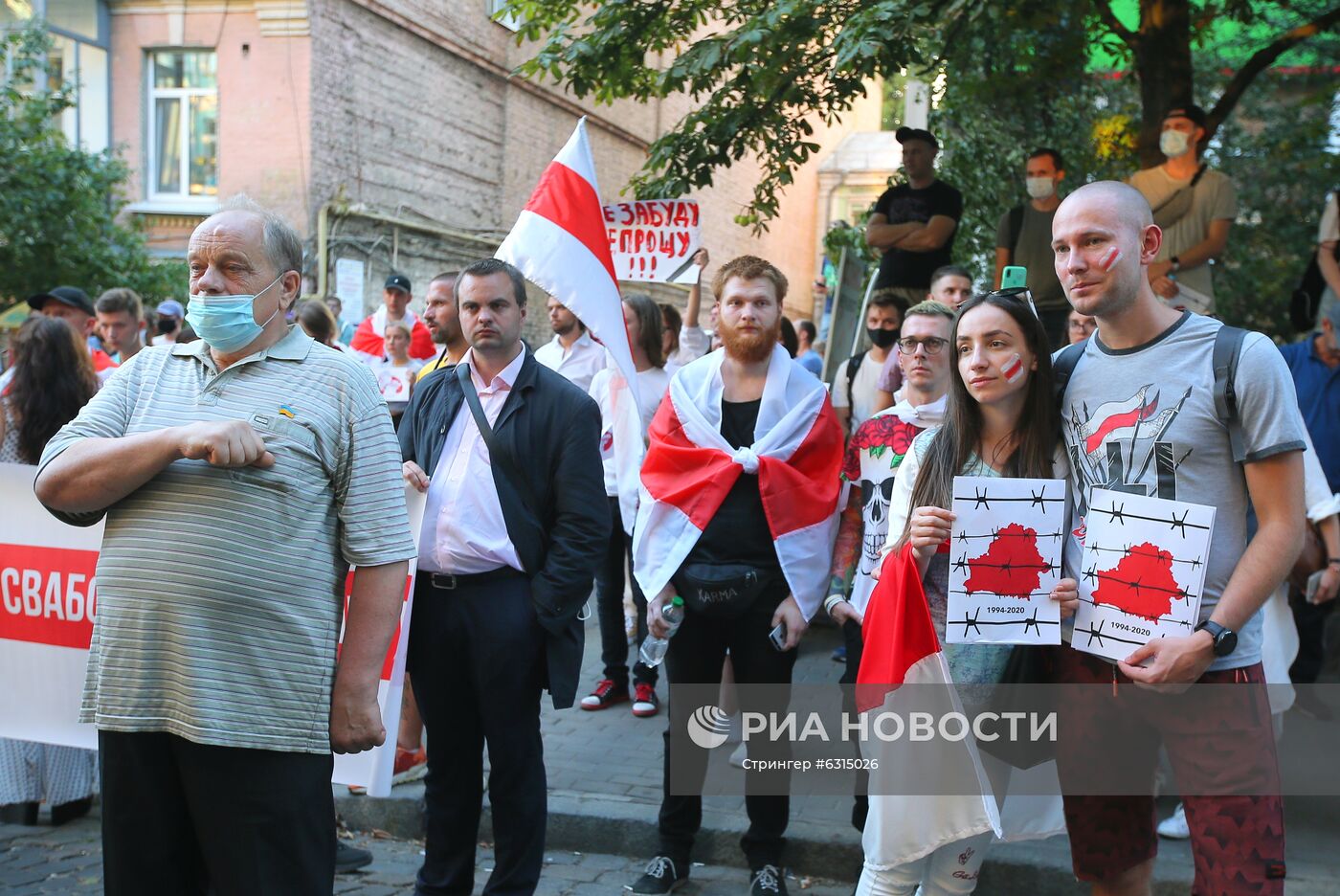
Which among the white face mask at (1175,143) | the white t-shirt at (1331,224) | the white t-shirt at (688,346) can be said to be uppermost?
the white face mask at (1175,143)

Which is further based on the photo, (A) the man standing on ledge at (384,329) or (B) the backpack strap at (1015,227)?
(A) the man standing on ledge at (384,329)

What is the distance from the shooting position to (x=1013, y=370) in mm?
3367

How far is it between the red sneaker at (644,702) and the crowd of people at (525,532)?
1.89 metres

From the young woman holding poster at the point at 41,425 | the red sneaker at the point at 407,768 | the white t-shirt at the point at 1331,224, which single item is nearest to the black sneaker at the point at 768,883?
the red sneaker at the point at 407,768

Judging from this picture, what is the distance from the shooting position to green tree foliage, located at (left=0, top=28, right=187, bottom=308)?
12.5 meters

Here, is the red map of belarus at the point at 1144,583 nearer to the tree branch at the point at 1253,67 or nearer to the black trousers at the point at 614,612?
the black trousers at the point at 614,612

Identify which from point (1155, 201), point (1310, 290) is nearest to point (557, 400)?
point (1155, 201)

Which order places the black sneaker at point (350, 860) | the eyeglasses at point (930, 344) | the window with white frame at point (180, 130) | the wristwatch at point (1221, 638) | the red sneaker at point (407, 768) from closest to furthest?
the wristwatch at point (1221, 638)
the eyeglasses at point (930, 344)
the black sneaker at point (350, 860)
the red sneaker at point (407, 768)
the window with white frame at point (180, 130)

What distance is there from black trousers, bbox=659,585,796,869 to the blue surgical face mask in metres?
2.29

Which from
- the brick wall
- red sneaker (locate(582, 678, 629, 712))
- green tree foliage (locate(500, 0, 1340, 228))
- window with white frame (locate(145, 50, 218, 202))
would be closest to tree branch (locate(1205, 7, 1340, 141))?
green tree foliage (locate(500, 0, 1340, 228))

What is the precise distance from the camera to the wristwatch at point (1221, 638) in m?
3.00

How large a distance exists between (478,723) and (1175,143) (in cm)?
580

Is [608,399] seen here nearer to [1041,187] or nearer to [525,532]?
[525,532]

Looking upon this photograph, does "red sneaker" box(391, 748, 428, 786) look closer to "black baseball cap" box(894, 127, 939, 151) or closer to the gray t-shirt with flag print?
the gray t-shirt with flag print
